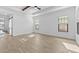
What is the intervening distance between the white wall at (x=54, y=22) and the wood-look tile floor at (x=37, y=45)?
0.13 metres

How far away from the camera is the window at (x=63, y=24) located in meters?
1.61

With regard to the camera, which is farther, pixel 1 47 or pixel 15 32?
pixel 15 32

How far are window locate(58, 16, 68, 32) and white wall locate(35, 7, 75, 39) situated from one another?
69 mm

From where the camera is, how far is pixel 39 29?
1.91 metres

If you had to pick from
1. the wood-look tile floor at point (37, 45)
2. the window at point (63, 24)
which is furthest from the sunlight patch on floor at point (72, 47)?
the window at point (63, 24)

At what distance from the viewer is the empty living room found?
1578 millimetres

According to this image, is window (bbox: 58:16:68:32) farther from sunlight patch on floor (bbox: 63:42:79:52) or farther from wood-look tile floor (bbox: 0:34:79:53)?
sunlight patch on floor (bbox: 63:42:79:52)

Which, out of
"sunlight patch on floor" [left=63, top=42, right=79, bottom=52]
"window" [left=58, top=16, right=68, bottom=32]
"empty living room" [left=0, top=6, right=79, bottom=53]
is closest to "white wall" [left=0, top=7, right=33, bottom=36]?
"empty living room" [left=0, top=6, right=79, bottom=53]

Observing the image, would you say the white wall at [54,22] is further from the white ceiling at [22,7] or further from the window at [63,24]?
the white ceiling at [22,7]
